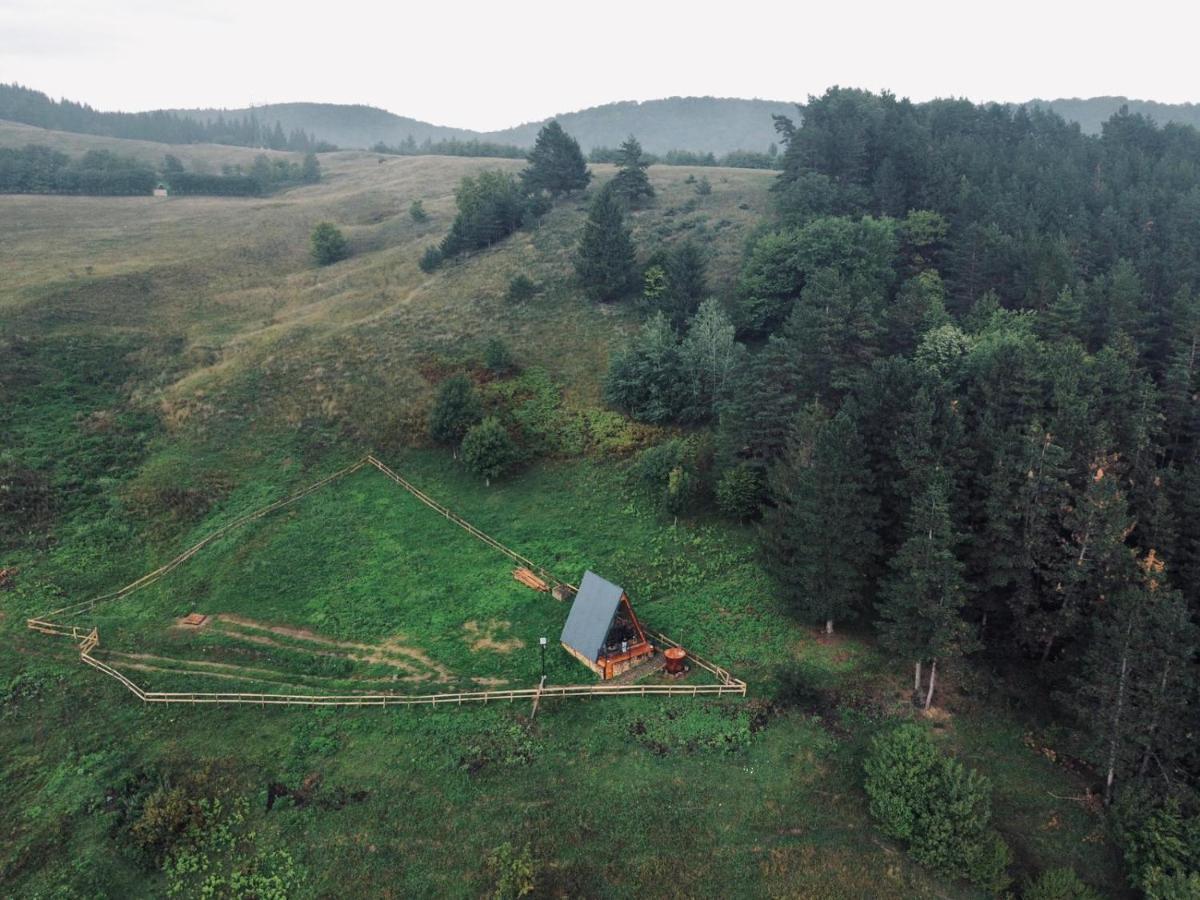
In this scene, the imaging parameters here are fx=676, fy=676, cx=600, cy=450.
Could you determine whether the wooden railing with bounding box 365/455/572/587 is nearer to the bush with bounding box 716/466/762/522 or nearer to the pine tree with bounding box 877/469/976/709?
the bush with bounding box 716/466/762/522

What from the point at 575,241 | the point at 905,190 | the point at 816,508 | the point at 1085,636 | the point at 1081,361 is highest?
the point at 905,190

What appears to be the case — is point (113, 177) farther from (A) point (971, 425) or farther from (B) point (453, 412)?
(A) point (971, 425)

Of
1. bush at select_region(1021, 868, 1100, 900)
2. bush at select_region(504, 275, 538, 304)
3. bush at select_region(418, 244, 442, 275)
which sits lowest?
bush at select_region(1021, 868, 1100, 900)

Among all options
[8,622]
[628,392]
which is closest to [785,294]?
[628,392]

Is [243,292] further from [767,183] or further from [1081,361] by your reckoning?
[1081,361]

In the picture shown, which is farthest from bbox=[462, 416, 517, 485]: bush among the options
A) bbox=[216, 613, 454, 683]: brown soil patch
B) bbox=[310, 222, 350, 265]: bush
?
bbox=[310, 222, 350, 265]: bush

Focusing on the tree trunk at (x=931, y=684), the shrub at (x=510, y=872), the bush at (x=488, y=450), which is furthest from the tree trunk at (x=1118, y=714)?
the bush at (x=488, y=450)
